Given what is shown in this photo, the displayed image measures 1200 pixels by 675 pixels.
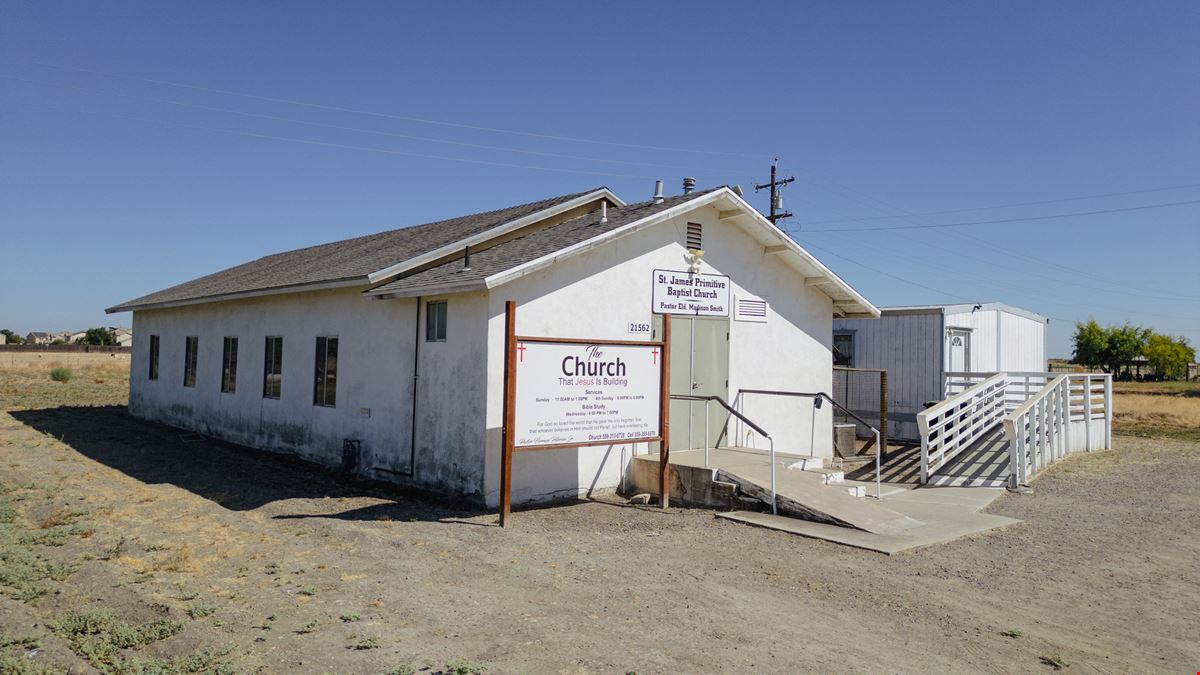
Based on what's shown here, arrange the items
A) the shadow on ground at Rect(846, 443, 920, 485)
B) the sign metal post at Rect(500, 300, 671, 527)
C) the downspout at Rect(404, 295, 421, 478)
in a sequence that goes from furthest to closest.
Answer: the shadow on ground at Rect(846, 443, 920, 485) < the downspout at Rect(404, 295, 421, 478) < the sign metal post at Rect(500, 300, 671, 527)

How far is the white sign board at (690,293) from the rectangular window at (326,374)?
5.64 m

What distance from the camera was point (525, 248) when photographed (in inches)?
465

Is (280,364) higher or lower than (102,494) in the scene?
higher

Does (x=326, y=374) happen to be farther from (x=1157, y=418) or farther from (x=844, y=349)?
(x=1157, y=418)

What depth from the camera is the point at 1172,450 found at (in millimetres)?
17531

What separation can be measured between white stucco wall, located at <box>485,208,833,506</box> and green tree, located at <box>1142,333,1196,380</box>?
226 ft

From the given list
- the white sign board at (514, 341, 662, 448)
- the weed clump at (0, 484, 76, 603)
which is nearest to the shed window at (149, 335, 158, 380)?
the weed clump at (0, 484, 76, 603)

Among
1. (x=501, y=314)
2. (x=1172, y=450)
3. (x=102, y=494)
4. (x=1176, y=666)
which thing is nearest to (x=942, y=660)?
(x=1176, y=666)

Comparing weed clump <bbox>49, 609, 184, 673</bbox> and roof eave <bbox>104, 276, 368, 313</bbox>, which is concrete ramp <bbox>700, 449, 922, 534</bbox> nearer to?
roof eave <bbox>104, 276, 368, 313</bbox>

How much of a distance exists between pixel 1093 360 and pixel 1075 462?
2736 inches

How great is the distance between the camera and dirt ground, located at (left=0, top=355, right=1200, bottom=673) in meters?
5.31

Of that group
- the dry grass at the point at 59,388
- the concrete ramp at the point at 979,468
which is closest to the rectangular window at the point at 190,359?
the dry grass at the point at 59,388

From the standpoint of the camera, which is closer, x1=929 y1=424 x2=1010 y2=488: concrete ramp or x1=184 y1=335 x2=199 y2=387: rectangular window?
x1=929 y1=424 x2=1010 y2=488: concrete ramp

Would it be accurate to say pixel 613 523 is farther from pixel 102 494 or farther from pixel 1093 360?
pixel 1093 360
